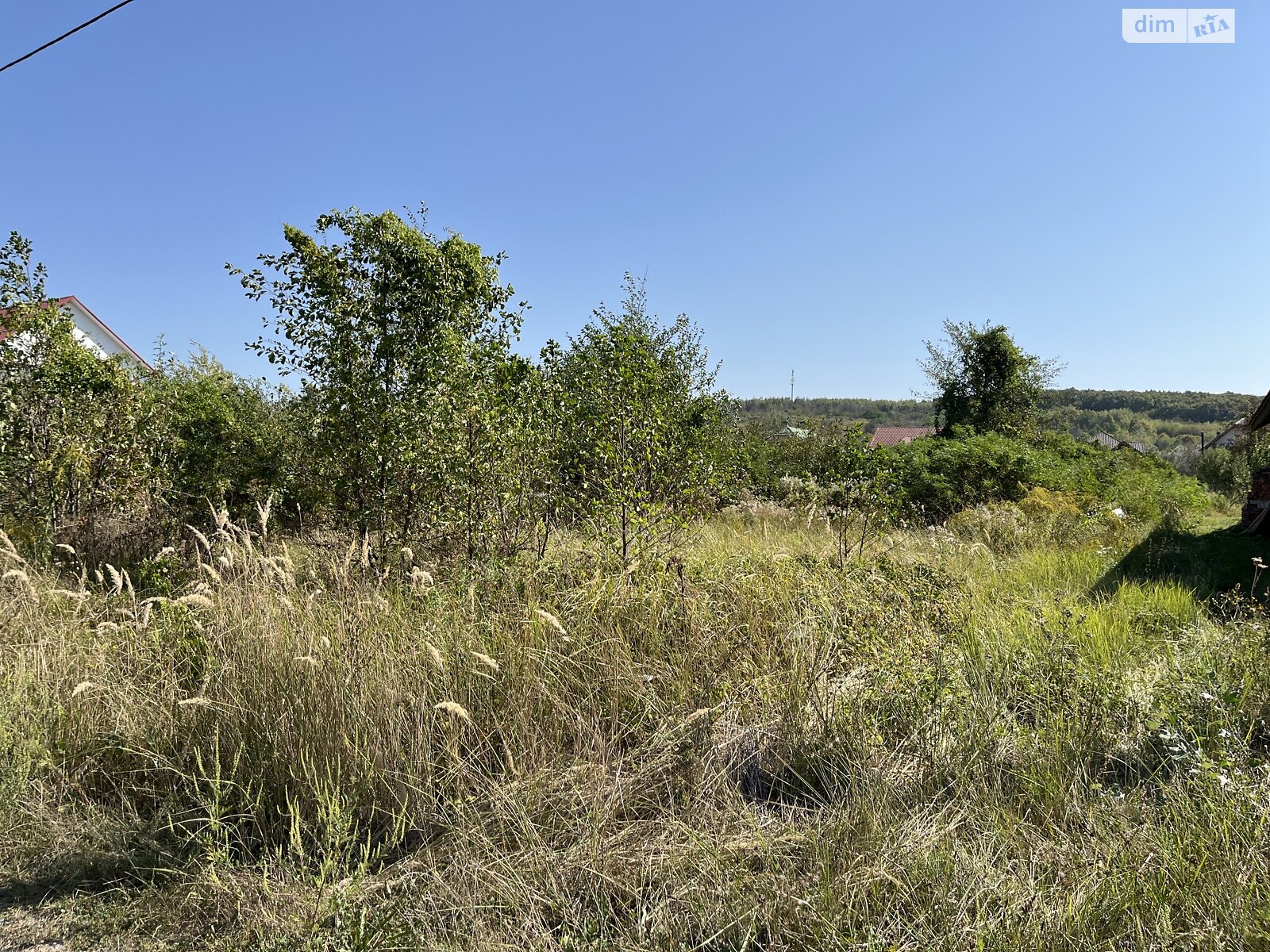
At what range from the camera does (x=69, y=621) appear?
4.29 metres

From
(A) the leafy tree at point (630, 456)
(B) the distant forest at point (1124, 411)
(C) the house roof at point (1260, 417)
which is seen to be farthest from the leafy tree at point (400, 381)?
(B) the distant forest at point (1124, 411)

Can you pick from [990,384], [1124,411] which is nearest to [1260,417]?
[990,384]

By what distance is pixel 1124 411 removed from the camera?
89250 mm

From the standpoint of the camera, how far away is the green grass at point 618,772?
2064 millimetres

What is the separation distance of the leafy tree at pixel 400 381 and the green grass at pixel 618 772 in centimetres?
130

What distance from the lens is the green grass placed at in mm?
2064

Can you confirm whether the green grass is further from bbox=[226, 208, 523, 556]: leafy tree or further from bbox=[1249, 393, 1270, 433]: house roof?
bbox=[1249, 393, 1270, 433]: house roof

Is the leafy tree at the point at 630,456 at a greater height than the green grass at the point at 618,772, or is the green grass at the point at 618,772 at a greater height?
the leafy tree at the point at 630,456

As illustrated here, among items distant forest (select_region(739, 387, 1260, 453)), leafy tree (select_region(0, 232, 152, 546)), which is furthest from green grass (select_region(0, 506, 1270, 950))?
distant forest (select_region(739, 387, 1260, 453))

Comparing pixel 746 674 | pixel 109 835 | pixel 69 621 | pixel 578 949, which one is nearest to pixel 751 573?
pixel 746 674

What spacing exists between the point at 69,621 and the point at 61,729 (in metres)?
1.42

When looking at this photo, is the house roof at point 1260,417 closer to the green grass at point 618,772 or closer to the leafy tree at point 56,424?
the green grass at point 618,772

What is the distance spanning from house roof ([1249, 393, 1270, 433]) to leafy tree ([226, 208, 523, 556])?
41.1 ft

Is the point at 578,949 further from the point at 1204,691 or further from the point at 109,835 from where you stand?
the point at 1204,691
